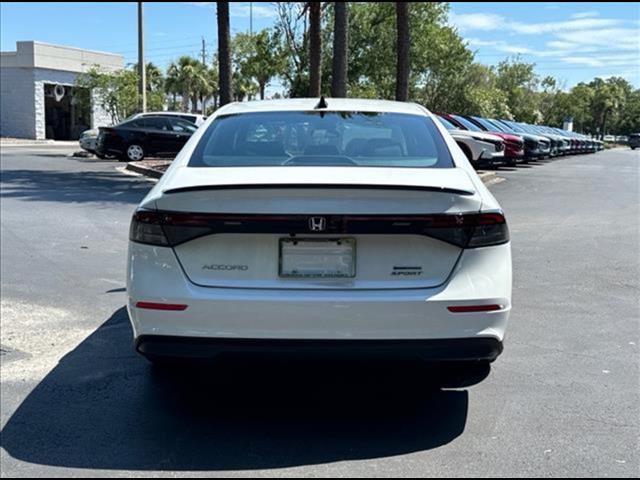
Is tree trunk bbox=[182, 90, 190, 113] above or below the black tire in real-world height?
above

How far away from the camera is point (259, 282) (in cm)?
329

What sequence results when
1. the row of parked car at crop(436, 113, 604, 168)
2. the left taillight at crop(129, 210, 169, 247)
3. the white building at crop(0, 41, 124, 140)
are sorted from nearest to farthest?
the left taillight at crop(129, 210, 169, 247), the row of parked car at crop(436, 113, 604, 168), the white building at crop(0, 41, 124, 140)

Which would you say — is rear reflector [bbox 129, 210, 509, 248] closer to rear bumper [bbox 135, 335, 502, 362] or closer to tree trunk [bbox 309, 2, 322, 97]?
rear bumper [bbox 135, 335, 502, 362]

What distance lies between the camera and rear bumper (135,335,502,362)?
3.29 meters

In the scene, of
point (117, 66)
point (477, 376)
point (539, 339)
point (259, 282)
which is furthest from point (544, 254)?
point (117, 66)

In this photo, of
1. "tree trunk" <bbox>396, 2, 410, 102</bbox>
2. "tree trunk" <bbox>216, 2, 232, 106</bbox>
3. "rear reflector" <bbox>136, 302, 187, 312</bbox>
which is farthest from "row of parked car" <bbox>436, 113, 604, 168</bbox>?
"rear reflector" <bbox>136, 302, 187, 312</bbox>

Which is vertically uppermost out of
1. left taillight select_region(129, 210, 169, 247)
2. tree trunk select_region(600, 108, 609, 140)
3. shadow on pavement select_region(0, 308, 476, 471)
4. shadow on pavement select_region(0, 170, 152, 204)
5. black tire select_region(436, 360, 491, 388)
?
tree trunk select_region(600, 108, 609, 140)

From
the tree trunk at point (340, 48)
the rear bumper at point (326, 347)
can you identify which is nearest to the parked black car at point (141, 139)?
the tree trunk at point (340, 48)

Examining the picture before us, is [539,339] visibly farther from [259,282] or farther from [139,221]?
[139,221]

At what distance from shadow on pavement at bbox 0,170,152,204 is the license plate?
9.35 meters

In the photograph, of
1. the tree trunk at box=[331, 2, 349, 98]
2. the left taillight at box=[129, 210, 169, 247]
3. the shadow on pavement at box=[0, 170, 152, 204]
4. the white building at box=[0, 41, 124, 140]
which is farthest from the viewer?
the white building at box=[0, 41, 124, 140]

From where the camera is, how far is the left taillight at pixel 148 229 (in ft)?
11.0

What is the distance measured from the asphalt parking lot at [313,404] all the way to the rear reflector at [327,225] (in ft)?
2.37

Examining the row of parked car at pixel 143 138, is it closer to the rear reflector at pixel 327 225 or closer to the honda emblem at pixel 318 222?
the rear reflector at pixel 327 225
